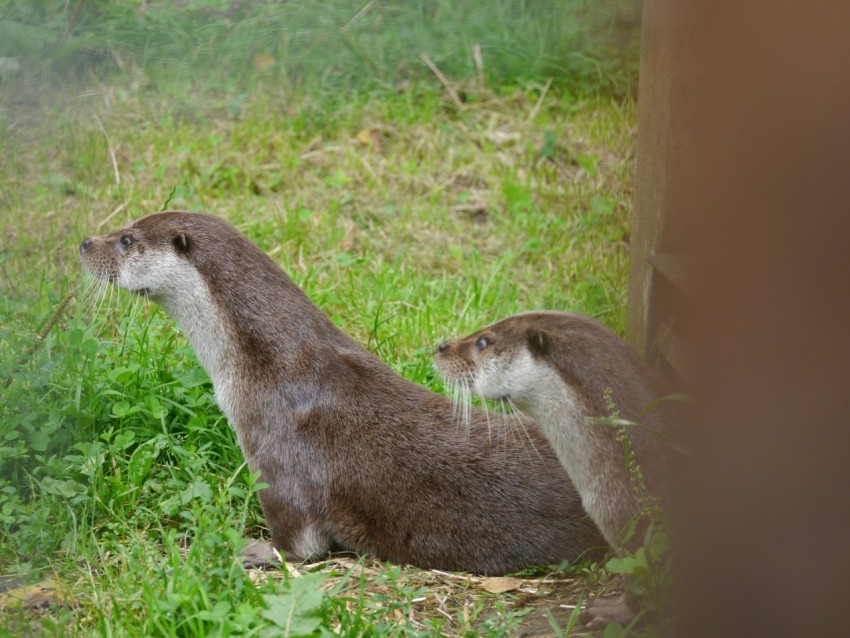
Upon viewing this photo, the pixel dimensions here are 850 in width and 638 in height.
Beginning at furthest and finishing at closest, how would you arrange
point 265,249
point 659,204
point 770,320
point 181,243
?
1. point 265,249
2. point 659,204
3. point 181,243
4. point 770,320

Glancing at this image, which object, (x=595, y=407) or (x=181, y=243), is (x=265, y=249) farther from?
(x=595, y=407)

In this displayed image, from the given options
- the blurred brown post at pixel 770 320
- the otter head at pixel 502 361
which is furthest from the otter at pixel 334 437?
the blurred brown post at pixel 770 320

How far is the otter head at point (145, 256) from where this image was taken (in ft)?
10.9

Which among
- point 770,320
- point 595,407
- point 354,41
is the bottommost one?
point 595,407

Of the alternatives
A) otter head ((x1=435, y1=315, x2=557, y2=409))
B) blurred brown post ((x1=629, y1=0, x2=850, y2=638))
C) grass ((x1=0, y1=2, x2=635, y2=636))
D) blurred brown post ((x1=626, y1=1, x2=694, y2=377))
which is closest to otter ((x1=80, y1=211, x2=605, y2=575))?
grass ((x1=0, y1=2, x2=635, y2=636))

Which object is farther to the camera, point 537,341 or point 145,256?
point 145,256

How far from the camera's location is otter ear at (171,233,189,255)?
10.8ft

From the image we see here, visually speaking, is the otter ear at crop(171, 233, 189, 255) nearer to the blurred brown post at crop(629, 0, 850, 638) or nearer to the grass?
the grass

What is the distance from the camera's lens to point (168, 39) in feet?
20.0

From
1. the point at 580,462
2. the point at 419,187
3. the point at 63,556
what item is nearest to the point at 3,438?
the point at 63,556

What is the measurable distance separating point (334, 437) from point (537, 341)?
721 millimetres

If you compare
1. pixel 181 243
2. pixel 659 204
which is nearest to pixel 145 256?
pixel 181 243

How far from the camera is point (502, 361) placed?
290cm

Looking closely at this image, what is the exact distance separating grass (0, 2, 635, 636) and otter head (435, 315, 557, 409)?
0.55 m
